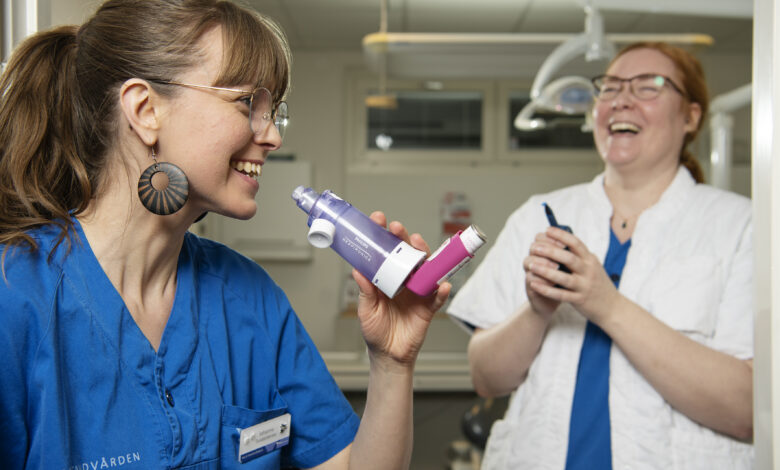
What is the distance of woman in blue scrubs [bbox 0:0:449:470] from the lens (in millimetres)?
778

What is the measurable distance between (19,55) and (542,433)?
3.75 feet

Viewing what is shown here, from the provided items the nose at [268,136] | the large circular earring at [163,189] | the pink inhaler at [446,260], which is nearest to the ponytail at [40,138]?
the large circular earring at [163,189]

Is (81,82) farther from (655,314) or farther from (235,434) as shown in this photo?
(655,314)

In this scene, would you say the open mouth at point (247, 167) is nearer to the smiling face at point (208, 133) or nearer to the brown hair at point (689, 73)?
the smiling face at point (208, 133)

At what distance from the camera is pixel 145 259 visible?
35.8 inches

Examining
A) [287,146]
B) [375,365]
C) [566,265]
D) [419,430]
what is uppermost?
[287,146]

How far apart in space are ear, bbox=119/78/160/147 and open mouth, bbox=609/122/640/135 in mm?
962

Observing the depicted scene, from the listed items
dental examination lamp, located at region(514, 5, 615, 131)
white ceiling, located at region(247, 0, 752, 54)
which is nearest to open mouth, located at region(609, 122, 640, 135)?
dental examination lamp, located at region(514, 5, 615, 131)

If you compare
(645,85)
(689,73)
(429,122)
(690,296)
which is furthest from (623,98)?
(429,122)

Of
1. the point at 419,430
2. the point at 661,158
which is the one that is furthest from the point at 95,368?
the point at 419,430

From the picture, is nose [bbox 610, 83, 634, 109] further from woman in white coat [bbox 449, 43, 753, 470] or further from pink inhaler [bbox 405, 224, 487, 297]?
pink inhaler [bbox 405, 224, 487, 297]

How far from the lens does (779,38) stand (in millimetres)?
708

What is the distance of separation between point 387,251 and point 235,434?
37 cm

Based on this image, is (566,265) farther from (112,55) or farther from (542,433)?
(112,55)
